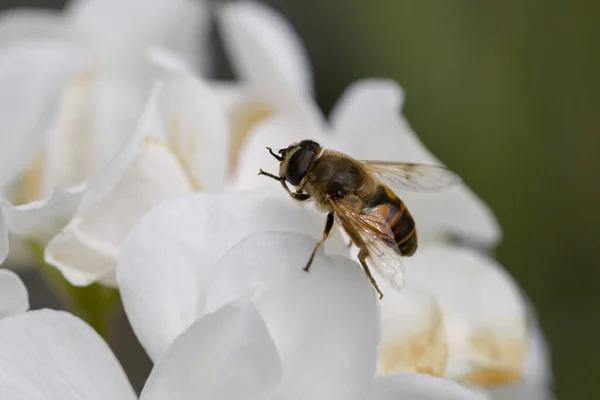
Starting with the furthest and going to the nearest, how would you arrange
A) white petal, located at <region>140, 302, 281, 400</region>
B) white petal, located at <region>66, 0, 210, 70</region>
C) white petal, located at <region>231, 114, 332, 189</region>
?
white petal, located at <region>66, 0, 210, 70</region>, white petal, located at <region>231, 114, 332, 189</region>, white petal, located at <region>140, 302, 281, 400</region>

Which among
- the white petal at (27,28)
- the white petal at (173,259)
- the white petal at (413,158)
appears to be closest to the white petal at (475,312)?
the white petal at (413,158)

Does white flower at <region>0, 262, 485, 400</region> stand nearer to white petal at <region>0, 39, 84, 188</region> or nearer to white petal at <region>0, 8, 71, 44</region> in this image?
white petal at <region>0, 39, 84, 188</region>

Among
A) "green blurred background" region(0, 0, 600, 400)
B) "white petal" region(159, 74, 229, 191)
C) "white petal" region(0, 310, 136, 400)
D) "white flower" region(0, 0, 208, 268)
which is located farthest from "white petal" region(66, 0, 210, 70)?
"green blurred background" region(0, 0, 600, 400)

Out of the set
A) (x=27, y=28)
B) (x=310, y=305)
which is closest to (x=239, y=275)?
(x=310, y=305)

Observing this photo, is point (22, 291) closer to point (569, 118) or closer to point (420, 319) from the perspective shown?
point (420, 319)

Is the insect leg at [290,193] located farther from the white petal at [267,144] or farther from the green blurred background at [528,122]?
the green blurred background at [528,122]
